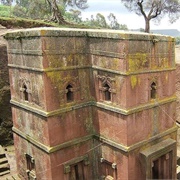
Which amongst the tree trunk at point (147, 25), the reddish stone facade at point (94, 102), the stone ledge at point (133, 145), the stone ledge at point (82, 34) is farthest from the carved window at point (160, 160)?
the tree trunk at point (147, 25)

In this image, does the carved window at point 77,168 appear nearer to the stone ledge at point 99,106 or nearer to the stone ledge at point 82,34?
the stone ledge at point 99,106

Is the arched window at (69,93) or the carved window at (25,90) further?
the carved window at (25,90)

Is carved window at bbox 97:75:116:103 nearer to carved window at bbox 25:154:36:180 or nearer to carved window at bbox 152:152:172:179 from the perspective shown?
carved window at bbox 152:152:172:179

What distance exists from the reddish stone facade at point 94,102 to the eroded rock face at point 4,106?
216 inches

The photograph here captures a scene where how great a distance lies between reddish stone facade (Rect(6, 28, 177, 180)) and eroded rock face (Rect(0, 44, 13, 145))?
5.47m

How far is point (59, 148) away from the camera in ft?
27.9

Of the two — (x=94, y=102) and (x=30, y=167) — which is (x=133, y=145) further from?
(x=30, y=167)

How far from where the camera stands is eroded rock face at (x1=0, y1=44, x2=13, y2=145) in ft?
48.7

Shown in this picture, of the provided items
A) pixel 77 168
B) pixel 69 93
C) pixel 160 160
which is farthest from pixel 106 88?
pixel 160 160

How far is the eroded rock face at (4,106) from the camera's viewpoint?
14836 millimetres

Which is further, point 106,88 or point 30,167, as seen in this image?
point 30,167

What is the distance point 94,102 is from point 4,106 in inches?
312

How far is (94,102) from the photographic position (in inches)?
361

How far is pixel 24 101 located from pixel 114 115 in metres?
3.41
